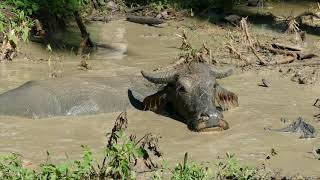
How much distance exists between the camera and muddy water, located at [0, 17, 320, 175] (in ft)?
20.7

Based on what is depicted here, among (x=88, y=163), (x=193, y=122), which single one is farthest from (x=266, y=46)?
(x=88, y=163)

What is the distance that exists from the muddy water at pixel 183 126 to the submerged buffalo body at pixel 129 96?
0.14 m

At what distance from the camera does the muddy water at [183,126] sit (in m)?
6.31

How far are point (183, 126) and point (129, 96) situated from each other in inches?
39.9

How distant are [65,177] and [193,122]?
2.76 m

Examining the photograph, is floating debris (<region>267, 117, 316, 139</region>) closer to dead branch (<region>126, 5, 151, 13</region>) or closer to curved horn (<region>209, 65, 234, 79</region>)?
curved horn (<region>209, 65, 234, 79</region>)

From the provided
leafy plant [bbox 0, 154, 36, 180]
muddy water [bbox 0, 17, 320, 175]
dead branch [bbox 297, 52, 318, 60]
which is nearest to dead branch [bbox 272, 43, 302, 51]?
dead branch [bbox 297, 52, 318, 60]

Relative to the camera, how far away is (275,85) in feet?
30.7

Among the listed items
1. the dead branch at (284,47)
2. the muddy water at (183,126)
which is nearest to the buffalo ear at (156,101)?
the muddy water at (183,126)

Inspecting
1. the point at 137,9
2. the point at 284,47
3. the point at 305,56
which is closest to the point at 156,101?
the point at 305,56

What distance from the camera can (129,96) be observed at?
823cm

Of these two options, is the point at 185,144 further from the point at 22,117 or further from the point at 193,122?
the point at 22,117

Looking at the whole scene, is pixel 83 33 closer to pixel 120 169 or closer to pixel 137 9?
pixel 137 9

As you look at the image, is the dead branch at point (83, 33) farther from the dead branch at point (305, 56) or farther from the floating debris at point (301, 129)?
the floating debris at point (301, 129)
